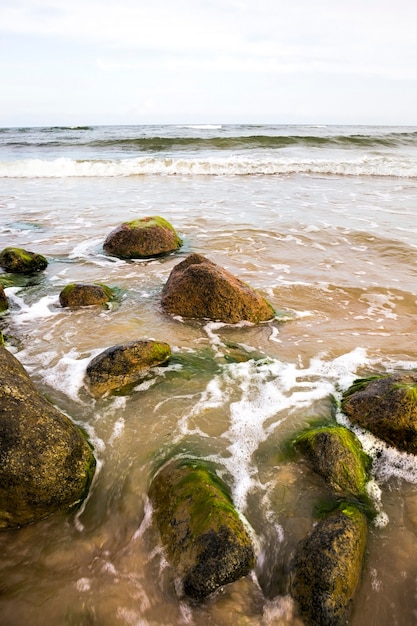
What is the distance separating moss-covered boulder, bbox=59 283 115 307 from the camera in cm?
522

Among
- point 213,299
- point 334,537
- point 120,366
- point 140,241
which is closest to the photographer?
point 334,537

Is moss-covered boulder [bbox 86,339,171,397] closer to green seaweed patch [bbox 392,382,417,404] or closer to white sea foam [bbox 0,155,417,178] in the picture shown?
green seaweed patch [bbox 392,382,417,404]

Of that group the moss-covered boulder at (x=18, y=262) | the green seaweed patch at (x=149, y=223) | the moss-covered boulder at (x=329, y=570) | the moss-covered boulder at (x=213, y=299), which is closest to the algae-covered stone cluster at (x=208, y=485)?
the moss-covered boulder at (x=329, y=570)

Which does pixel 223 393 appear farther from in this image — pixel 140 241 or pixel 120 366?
pixel 140 241

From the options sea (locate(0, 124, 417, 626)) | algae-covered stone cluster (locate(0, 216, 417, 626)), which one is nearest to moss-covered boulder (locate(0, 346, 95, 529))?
algae-covered stone cluster (locate(0, 216, 417, 626))

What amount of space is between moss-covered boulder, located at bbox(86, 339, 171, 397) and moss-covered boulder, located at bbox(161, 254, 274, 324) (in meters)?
1.13

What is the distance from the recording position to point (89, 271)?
6504mm

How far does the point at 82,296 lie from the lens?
5242mm

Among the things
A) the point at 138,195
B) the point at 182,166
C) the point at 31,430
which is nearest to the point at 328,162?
the point at 182,166

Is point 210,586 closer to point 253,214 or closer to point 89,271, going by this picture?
point 89,271

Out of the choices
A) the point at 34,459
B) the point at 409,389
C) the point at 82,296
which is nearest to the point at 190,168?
the point at 82,296

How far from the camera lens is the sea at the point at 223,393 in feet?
7.18

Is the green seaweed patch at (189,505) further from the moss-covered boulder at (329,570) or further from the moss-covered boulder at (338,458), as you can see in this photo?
the moss-covered boulder at (338,458)

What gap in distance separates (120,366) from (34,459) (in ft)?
4.37
